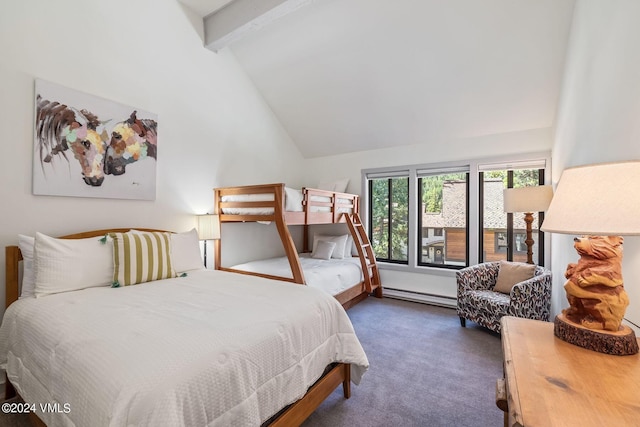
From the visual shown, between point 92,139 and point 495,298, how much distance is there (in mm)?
3993

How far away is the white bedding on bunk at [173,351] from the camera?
951mm

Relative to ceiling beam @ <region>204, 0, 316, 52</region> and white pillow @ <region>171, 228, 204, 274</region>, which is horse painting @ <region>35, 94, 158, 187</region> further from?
ceiling beam @ <region>204, 0, 316, 52</region>

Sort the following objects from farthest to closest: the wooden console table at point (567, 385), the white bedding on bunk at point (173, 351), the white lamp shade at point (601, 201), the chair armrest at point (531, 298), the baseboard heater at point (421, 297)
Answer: the baseboard heater at point (421, 297) → the chair armrest at point (531, 298) → the white bedding on bunk at point (173, 351) → the white lamp shade at point (601, 201) → the wooden console table at point (567, 385)

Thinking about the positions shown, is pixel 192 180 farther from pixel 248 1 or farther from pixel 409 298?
pixel 409 298

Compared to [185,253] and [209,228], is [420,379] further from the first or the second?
[209,228]

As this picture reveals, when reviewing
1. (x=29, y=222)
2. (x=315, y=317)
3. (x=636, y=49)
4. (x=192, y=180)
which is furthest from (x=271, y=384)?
(x=192, y=180)

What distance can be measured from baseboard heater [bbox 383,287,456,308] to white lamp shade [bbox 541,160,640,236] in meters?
3.08

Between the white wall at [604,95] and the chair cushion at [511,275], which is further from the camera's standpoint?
the chair cushion at [511,275]

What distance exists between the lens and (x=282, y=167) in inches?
180

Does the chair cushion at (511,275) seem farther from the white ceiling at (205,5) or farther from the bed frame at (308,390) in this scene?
the white ceiling at (205,5)

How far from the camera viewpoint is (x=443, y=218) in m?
4.00

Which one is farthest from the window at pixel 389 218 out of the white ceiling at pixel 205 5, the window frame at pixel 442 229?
the white ceiling at pixel 205 5

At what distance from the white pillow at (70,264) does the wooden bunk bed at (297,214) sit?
4.29 feet

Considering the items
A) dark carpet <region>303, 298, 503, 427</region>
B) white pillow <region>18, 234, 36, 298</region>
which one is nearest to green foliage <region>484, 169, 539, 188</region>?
dark carpet <region>303, 298, 503, 427</region>
